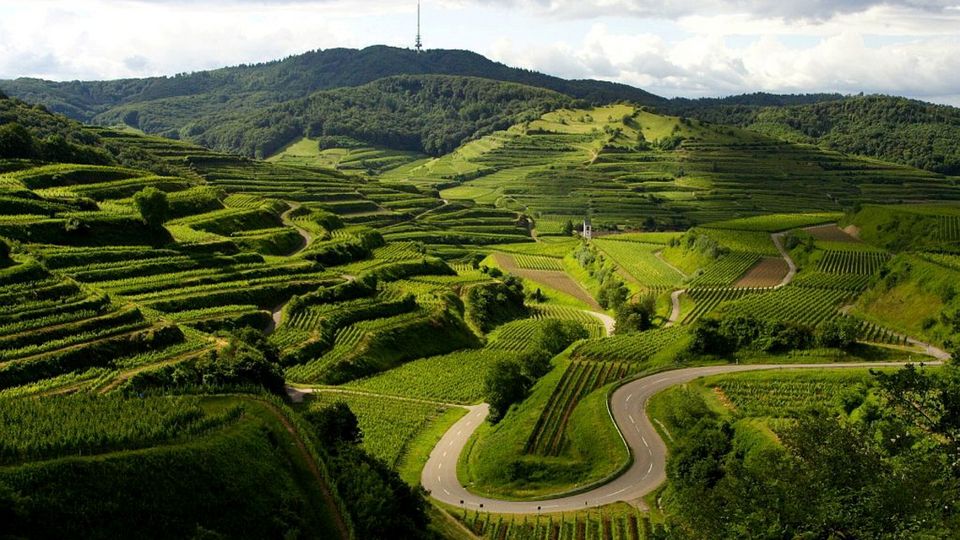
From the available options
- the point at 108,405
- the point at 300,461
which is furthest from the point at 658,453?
the point at 108,405

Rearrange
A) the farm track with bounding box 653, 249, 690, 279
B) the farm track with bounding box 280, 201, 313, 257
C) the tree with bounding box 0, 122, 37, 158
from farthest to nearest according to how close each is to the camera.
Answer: the farm track with bounding box 653, 249, 690, 279, the farm track with bounding box 280, 201, 313, 257, the tree with bounding box 0, 122, 37, 158

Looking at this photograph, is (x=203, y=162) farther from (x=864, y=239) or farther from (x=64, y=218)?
(x=864, y=239)

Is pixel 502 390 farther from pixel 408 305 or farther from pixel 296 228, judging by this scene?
pixel 296 228

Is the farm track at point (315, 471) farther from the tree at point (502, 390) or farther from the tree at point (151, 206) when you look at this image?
the tree at point (151, 206)

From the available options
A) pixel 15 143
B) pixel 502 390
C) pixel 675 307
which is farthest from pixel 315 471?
pixel 15 143

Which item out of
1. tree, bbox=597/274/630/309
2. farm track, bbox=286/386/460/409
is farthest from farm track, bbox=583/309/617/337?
farm track, bbox=286/386/460/409

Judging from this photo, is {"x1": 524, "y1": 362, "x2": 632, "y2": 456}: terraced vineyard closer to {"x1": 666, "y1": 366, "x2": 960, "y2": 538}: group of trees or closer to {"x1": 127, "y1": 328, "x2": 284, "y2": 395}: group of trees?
{"x1": 666, "y1": 366, "x2": 960, "y2": 538}: group of trees

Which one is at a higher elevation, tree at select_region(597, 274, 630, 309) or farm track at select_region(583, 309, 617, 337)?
tree at select_region(597, 274, 630, 309)
